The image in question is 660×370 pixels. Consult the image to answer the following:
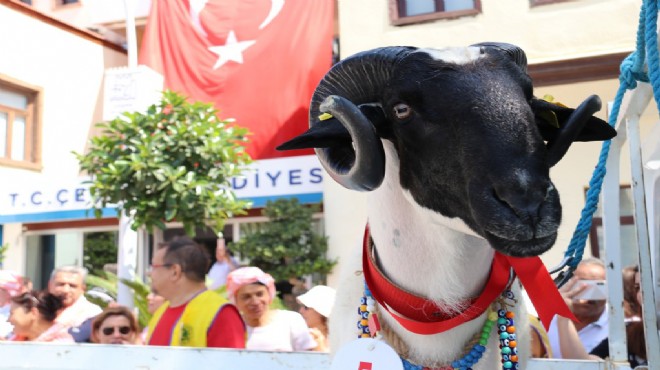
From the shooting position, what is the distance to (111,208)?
448 inches

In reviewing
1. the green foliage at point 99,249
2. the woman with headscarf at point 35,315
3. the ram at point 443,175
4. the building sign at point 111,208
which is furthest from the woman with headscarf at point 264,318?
the green foliage at point 99,249

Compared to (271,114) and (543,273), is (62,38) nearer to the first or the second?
(271,114)

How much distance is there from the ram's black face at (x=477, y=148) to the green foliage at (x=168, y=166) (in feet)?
18.1

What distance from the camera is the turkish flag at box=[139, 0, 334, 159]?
1068 centimetres

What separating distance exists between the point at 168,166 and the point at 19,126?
8485 mm

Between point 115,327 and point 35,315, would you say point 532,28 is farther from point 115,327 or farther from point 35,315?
point 35,315

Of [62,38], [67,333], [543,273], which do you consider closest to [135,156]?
[67,333]

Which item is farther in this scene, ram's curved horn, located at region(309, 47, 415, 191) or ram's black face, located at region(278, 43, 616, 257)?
ram's curved horn, located at region(309, 47, 415, 191)

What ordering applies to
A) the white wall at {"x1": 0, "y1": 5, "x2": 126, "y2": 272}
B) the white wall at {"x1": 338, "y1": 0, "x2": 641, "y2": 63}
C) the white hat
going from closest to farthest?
1. the white hat
2. the white wall at {"x1": 338, "y1": 0, "x2": 641, "y2": 63}
3. the white wall at {"x1": 0, "y1": 5, "x2": 126, "y2": 272}

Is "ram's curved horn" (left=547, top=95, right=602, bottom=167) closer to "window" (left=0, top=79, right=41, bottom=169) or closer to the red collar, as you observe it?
the red collar

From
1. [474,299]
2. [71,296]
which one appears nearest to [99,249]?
[71,296]

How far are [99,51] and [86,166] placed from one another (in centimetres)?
878

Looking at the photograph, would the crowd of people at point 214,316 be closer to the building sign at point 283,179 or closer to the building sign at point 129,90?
the building sign at point 129,90

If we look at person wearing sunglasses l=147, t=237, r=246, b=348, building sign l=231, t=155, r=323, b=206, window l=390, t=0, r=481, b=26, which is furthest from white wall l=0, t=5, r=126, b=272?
person wearing sunglasses l=147, t=237, r=246, b=348
